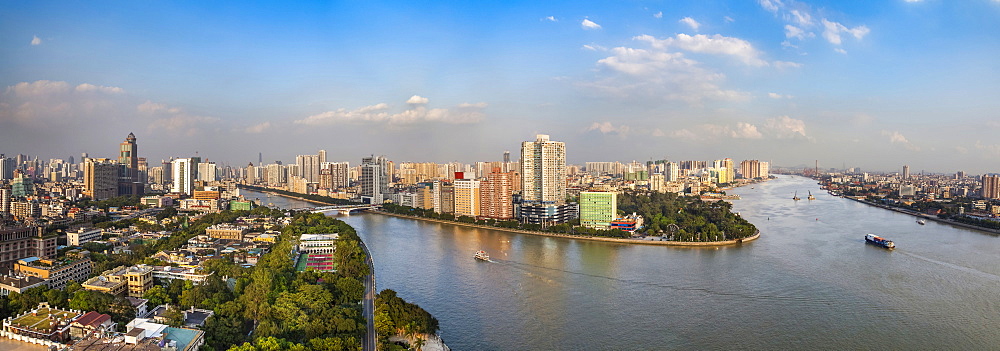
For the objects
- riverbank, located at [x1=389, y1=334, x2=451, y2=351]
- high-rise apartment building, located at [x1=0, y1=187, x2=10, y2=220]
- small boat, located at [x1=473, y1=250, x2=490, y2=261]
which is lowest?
riverbank, located at [x1=389, y1=334, x2=451, y2=351]

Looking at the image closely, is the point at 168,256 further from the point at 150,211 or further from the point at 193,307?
the point at 150,211

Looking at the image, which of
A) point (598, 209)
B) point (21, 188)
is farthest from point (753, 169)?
point (21, 188)

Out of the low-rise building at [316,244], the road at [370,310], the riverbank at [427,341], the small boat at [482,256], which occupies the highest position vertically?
the low-rise building at [316,244]

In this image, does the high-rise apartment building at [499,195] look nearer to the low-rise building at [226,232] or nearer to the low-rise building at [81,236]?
the low-rise building at [226,232]

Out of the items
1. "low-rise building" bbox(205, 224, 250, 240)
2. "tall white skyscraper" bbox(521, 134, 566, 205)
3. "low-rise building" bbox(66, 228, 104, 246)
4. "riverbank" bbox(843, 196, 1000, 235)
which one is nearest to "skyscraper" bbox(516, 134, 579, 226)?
"tall white skyscraper" bbox(521, 134, 566, 205)

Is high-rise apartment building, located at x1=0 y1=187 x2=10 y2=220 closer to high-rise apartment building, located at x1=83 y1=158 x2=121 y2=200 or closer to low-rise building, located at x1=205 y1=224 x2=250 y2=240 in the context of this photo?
high-rise apartment building, located at x1=83 y1=158 x2=121 y2=200

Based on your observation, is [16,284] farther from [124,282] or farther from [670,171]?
[670,171]

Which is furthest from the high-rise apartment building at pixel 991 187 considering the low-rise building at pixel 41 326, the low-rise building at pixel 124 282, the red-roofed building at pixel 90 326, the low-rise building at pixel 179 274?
the low-rise building at pixel 41 326
